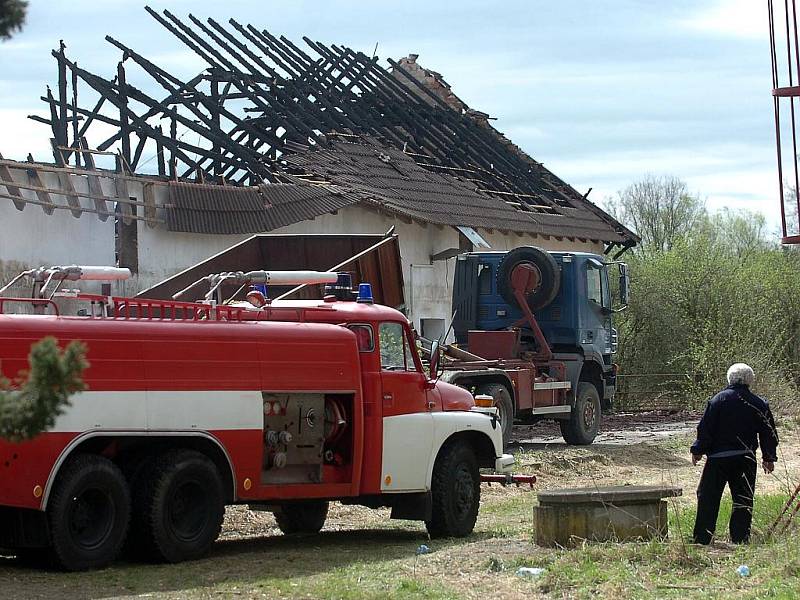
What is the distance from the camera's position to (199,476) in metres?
10.9

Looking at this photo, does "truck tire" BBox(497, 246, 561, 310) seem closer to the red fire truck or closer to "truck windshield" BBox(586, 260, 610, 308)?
"truck windshield" BBox(586, 260, 610, 308)

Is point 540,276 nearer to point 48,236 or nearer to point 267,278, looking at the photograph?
point 48,236

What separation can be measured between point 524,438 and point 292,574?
47.3 feet

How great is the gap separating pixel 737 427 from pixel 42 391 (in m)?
7.64

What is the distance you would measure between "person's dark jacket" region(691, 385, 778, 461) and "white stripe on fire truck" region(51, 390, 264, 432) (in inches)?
148

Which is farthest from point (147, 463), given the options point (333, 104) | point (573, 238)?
point (573, 238)

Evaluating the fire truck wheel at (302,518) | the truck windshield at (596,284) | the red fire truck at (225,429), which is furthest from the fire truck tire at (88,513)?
the truck windshield at (596,284)

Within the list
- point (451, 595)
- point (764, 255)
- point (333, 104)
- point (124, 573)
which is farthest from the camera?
point (764, 255)

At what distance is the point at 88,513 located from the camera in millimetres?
10383

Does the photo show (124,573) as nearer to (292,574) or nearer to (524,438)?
(292,574)

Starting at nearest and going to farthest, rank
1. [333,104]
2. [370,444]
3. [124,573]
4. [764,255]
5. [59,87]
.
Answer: [124,573] < [370,444] < [59,87] < [333,104] < [764,255]

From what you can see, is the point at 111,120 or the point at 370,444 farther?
the point at 111,120

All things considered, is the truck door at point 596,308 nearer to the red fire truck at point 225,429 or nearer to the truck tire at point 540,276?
the truck tire at point 540,276

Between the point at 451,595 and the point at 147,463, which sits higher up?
the point at 147,463
